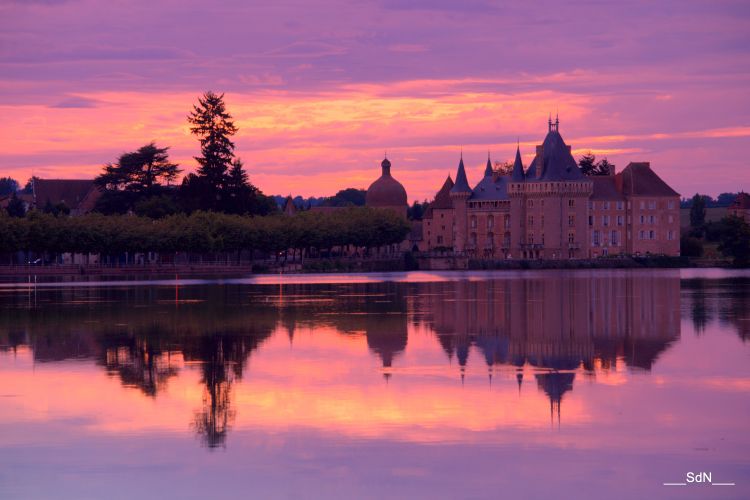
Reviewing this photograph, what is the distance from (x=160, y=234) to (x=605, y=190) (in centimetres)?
7001

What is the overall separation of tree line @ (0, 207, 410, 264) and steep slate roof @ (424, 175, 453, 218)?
142 ft

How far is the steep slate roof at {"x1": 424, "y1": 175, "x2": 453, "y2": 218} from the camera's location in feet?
567

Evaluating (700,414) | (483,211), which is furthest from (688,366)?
(483,211)

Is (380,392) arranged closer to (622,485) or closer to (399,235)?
(622,485)

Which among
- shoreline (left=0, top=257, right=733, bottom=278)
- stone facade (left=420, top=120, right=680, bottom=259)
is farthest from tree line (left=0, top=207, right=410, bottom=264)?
stone facade (left=420, top=120, right=680, bottom=259)

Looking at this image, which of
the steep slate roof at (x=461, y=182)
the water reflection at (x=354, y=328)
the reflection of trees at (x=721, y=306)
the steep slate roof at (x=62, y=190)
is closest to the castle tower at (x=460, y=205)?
the steep slate roof at (x=461, y=182)

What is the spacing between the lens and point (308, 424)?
20203 millimetres

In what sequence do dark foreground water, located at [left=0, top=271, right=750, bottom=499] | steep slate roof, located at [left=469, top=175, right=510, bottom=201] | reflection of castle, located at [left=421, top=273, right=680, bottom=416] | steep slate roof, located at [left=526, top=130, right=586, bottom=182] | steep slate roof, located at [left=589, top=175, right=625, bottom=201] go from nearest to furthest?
dark foreground water, located at [left=0, top=271, right=750, bottom=499]
reflection of castle, located at [left=421, top=273, right=680, bottom=416]
steep slate roof, located at [left=526, top=130, right=586, bottom=182]
steep slate roof, located at [left=589, top=175, right=625, bottom=201]
steep slate roof, located at [left=469, top=175, right=510, bottom=201]

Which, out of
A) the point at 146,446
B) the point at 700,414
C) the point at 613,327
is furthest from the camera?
the point at 613,327

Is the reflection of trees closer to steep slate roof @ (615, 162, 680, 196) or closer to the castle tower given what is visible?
steep slate roof @ (615, 162, 680, 196)

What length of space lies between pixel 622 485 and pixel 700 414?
18.7 ft

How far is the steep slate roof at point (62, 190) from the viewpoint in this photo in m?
156

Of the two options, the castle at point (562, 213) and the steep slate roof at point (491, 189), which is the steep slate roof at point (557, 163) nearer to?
the castle at point (562, 213)

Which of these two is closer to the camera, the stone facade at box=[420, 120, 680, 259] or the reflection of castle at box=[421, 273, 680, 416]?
the reflection of castle at box=[421, 273, 680, 416]
